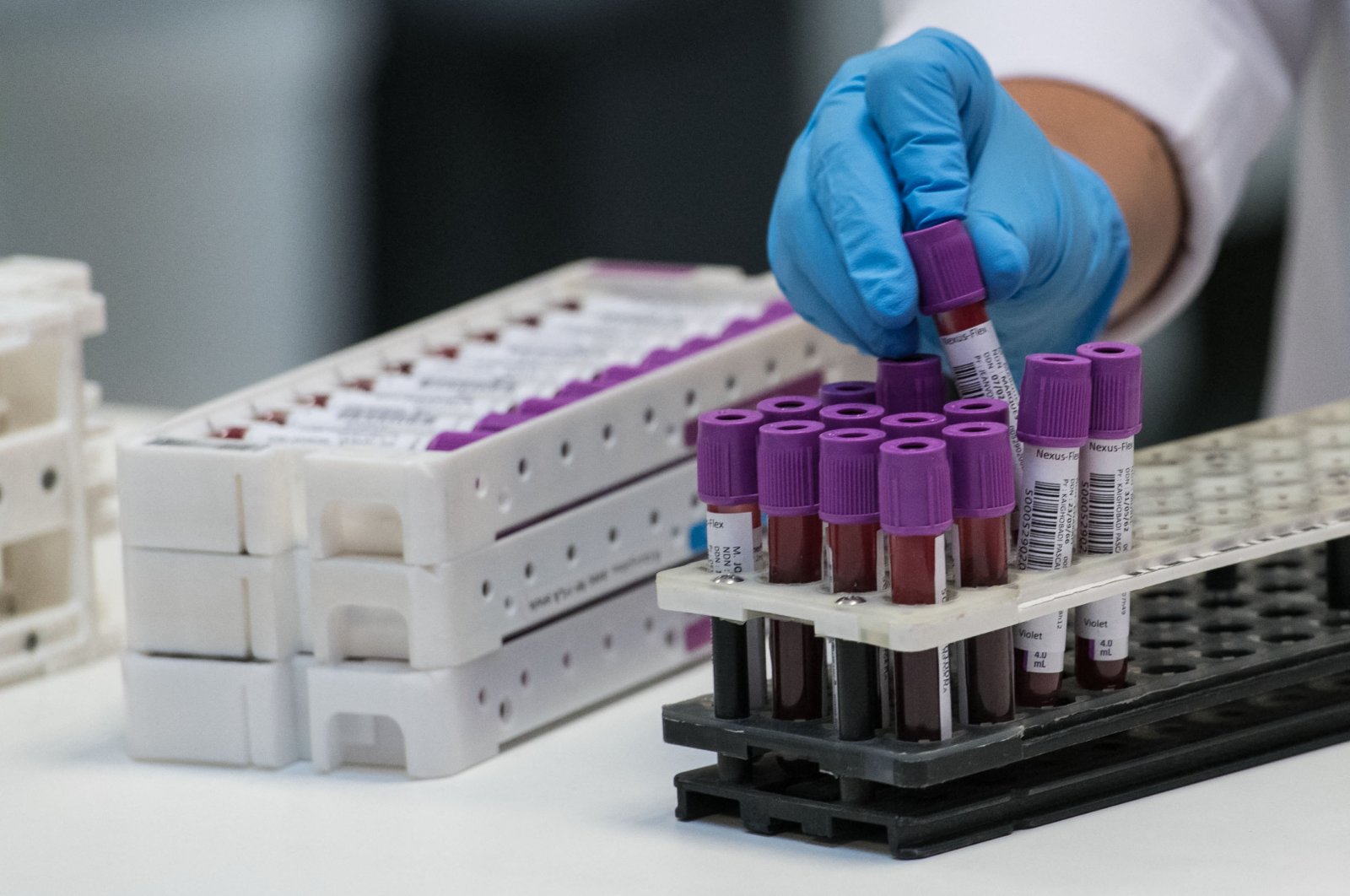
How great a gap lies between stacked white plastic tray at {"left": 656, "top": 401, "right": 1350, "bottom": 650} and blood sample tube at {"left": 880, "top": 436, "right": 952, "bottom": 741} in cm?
2

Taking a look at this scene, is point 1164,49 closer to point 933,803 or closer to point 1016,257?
point 1016,257

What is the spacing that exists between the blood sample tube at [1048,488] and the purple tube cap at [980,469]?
0.14ft

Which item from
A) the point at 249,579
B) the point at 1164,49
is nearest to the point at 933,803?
the point at 249,579

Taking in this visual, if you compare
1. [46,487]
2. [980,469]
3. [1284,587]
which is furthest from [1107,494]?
[46,487]

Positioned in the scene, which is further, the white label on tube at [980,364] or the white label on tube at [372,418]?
the white label on tube at [372,418]

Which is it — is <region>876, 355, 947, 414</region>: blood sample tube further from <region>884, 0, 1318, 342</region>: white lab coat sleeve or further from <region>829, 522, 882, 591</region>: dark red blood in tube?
<region>884, 0, 1318, 342</region>: white lab coat sleeve

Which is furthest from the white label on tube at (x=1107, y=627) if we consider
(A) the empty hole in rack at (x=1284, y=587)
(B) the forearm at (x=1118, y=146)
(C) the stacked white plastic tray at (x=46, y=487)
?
(C) the stacked white plastic tray at (x=46, y=487)

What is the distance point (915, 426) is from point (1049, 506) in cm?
9

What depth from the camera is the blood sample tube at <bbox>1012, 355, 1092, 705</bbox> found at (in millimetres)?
887

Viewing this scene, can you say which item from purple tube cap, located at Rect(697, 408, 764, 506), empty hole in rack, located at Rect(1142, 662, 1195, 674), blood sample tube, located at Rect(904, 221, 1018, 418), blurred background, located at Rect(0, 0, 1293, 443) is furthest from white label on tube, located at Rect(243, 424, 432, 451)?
blurred background, located at Rect(0, 0, 1293, 443)

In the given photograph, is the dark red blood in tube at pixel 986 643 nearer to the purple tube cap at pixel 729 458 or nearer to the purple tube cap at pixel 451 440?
the purple tube cap at pixel 729 458

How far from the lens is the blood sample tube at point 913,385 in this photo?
3.12 feet

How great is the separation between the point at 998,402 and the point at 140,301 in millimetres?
3141

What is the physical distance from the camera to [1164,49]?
136 cm
